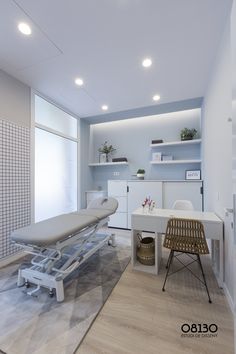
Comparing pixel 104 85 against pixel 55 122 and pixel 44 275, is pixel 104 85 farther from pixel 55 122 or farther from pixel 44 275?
pixel 44 275

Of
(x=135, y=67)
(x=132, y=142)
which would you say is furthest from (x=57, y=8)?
(x=132, y=142)

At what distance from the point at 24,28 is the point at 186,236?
2.71 meters

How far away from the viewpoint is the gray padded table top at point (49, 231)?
1552 millimetres

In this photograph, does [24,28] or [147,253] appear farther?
[147,253]

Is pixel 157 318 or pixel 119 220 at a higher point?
pixel 119 220

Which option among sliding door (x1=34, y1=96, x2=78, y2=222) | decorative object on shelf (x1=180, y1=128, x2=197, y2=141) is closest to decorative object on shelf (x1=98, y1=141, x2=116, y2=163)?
sliding door (x1=34, y1=96, x2=78, y2=222)

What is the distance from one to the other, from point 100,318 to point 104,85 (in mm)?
3020

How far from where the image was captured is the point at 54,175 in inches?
136

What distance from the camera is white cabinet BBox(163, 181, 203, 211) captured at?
11.3ft

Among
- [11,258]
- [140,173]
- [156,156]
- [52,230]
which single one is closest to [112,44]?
[52,230]

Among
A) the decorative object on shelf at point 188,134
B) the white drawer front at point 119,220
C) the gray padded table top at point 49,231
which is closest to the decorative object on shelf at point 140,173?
the white drawer front at point 119,220

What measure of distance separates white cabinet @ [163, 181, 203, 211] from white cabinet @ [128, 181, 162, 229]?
13cm

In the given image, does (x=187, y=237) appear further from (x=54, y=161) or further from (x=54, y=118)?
(x=54, y=118)

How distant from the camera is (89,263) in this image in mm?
2441
